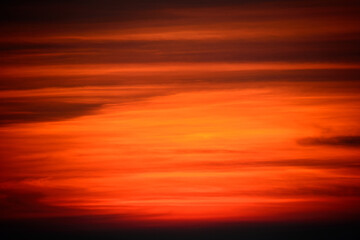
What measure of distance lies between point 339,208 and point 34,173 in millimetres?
1382

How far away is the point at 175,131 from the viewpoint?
3.19m

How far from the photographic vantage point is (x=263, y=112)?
3195 mm

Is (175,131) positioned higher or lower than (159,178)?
higher

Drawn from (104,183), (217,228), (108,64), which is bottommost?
(217,228)

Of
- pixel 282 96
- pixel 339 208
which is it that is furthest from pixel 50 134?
pixel 339 208

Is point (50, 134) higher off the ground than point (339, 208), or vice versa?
point (50, 134)

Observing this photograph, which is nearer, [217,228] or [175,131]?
[217,228]

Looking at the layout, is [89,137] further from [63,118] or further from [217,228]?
[217,228]

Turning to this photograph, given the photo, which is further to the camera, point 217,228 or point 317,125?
point 317,125

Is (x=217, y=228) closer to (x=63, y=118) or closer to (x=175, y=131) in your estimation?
(x=175, y=131)

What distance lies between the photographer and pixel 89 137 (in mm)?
3188

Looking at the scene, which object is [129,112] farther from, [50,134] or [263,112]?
[263,112]

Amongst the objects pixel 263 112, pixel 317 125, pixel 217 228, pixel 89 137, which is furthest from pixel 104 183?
pixel 317 125

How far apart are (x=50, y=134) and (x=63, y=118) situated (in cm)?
10
